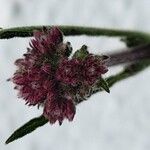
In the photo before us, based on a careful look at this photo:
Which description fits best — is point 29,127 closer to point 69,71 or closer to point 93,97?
point 69,71

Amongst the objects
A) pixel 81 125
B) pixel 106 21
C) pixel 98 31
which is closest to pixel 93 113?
pixel 81 125

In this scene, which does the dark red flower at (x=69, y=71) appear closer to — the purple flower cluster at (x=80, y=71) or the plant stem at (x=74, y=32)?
the purple flower cluster at (x=80, y=71)

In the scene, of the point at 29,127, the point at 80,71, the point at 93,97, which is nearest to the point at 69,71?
the point at 80,71

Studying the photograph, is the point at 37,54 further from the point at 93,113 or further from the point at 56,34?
the point at 93,113

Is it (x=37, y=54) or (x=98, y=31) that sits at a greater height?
(x=37, y=54)

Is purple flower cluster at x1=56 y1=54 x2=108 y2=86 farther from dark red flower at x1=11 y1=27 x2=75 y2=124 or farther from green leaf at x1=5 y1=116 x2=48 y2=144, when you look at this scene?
green leaf at x1=5 y1=116 x2=48 y2=144

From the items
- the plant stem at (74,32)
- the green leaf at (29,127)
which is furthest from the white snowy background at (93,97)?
the green leaf at (29,127)
